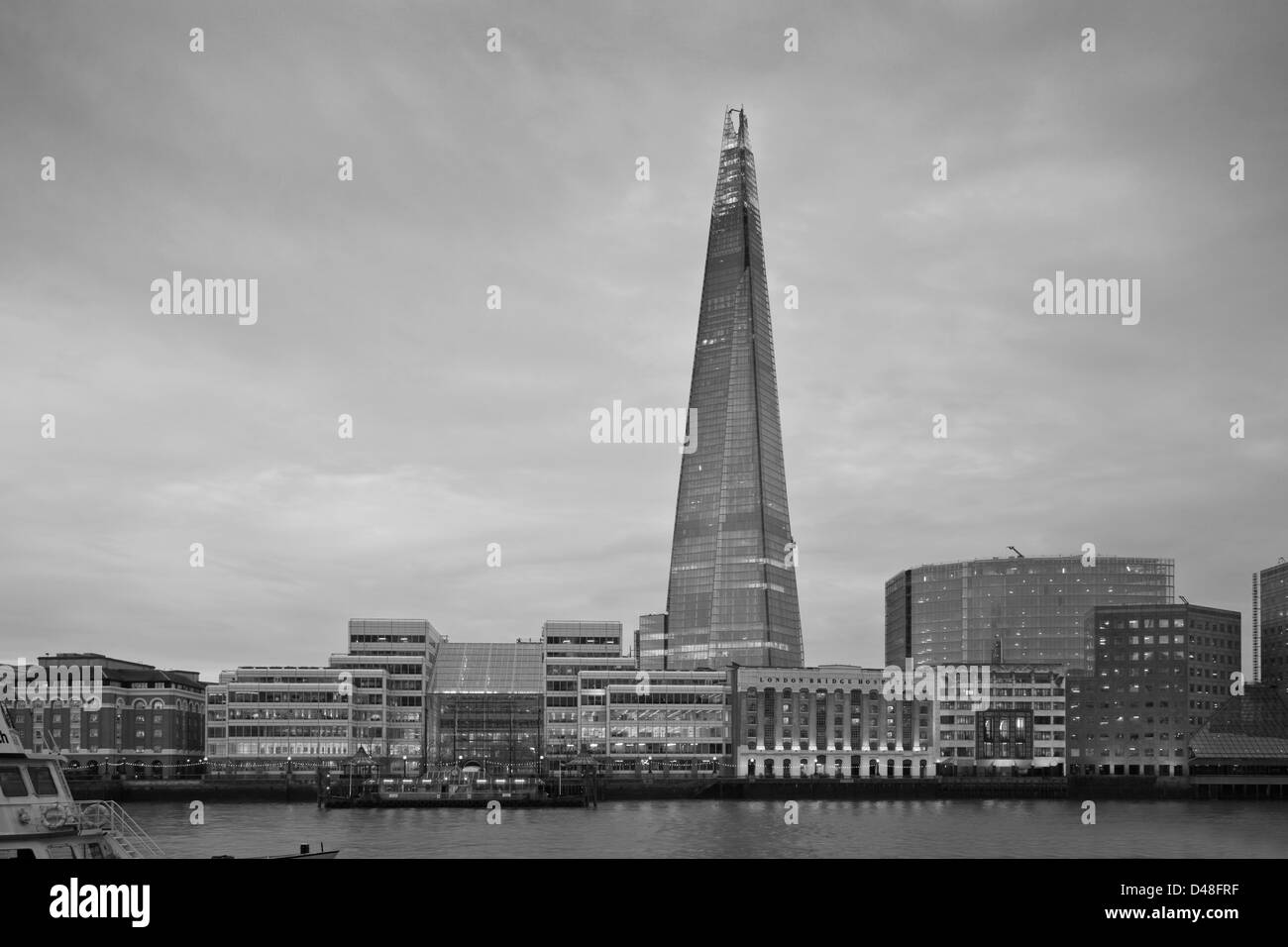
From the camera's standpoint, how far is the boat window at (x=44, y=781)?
2514 cm

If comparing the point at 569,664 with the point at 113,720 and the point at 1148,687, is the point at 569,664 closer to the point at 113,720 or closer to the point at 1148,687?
the point at 113,720

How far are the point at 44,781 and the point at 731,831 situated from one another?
67147 millimetres

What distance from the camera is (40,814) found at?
2472cm

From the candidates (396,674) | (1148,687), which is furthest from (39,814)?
(1148,687)

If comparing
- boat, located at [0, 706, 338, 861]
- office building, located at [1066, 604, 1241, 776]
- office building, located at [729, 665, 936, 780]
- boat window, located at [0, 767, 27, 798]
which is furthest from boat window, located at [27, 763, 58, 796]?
office building, located at [1066, 604, 1241, 776]

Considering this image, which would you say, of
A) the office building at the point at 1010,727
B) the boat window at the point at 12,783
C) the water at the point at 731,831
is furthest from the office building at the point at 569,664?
the boat window at the point at 12,783

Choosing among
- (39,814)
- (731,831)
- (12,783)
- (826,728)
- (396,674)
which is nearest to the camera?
(12,783)

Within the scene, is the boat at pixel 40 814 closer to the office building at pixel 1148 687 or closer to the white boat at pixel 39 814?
the white boat at pixel 39 814

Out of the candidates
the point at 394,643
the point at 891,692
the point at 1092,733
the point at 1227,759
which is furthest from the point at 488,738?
the point at 1227,759

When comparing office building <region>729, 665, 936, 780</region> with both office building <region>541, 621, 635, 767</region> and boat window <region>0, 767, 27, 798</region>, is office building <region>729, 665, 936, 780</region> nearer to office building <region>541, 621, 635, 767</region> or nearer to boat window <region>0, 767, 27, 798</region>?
office building <region>541, 621, 635, 767</region>

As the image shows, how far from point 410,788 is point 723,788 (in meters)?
34.0

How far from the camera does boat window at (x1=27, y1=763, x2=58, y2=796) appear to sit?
25.1 metres

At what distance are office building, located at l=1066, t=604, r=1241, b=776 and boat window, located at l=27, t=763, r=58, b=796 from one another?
15403 centimetres
